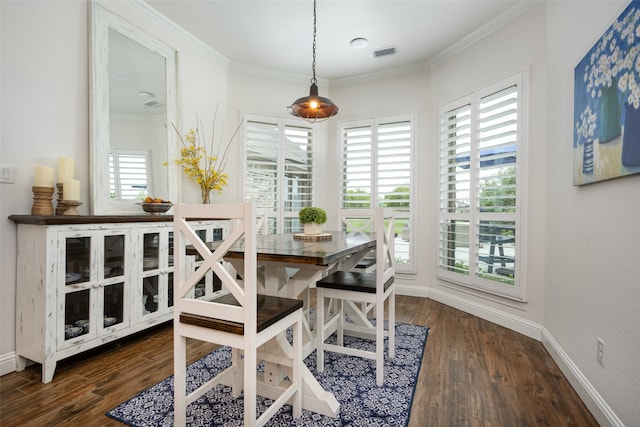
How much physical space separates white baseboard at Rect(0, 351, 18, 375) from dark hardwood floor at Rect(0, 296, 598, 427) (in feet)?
0.13

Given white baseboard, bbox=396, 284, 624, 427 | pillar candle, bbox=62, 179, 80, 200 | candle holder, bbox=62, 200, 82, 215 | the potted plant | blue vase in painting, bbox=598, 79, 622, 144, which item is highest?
blue vase in painting, bbox=598, 79, 622, 144

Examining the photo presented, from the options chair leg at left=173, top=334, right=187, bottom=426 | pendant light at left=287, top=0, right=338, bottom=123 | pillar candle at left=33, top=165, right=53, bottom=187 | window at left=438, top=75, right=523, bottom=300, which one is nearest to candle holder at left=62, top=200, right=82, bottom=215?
pillar candle at left=33, top=165, right=53, bottom=187

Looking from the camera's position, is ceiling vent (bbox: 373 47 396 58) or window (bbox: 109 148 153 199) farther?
ceiling vent (bbox: 373 47 396 58)

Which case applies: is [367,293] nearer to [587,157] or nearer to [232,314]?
[232,314]

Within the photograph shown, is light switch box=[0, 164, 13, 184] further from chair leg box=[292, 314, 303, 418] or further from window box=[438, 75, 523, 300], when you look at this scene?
window box=[438, 75, 523, 300]

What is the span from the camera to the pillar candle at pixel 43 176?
6.89 feet

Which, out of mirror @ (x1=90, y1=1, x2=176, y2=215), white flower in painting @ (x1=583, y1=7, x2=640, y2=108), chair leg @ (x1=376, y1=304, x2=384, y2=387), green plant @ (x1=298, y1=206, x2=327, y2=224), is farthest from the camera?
mirror @ (x1=90, y1=1, x2=176, y2=215)

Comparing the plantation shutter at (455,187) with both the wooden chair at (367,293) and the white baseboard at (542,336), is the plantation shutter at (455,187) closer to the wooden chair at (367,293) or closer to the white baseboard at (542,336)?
the white baseboard at (542,336)

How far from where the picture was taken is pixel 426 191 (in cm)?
404

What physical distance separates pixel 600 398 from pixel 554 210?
1346mm

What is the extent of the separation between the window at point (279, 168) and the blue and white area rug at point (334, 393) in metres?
2.19

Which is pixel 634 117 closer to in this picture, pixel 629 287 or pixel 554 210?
pixel 629 287

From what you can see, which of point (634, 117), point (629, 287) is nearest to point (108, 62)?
point (634, 117)

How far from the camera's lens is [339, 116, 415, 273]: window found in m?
4.13
